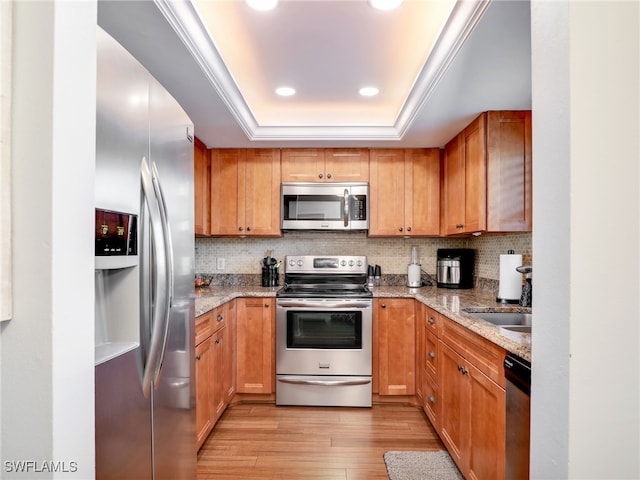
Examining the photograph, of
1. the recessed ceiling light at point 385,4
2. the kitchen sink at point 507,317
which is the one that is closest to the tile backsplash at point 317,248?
the kitchen sink at point 507,317

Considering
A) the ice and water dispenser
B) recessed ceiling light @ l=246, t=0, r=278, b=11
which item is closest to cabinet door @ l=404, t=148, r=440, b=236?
recessed ceiling light @ l=246, t=0, r=278, b=11

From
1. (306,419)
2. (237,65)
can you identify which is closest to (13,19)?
(237,65)

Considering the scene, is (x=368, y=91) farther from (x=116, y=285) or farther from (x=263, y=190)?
(x=116, y=285)

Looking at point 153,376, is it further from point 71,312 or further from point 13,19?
point 13,19

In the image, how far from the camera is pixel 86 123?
72cm

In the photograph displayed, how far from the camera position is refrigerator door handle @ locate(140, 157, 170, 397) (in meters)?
1.24

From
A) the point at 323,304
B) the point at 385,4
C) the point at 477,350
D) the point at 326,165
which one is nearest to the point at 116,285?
the point at 477,350

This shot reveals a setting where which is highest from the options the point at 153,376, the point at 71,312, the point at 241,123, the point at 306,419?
the point at 241,123

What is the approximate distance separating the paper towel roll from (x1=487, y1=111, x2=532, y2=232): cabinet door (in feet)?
0.83

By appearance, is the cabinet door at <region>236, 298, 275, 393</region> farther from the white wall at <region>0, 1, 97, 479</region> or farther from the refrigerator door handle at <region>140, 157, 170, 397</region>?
the white wall at <region>0, 1, 97, 479</region>

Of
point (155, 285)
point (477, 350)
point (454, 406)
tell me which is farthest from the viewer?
point (454, 406)

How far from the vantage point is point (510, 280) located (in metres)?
2.45

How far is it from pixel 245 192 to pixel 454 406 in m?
2.38

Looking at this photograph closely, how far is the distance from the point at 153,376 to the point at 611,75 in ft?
4.77
